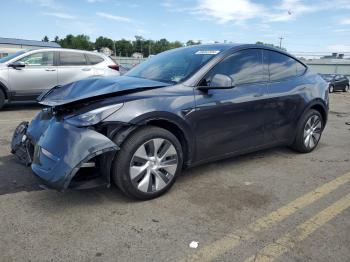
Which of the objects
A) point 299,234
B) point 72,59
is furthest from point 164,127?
point 72,59

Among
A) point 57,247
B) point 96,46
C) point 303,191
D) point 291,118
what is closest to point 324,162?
point 291,118

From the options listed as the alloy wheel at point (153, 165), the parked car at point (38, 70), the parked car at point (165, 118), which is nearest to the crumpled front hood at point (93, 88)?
the parked car at point (165, 118)

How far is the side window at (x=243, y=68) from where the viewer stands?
3982 mm

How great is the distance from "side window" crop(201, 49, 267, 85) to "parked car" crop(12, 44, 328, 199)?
1cm

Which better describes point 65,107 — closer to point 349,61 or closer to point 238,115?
point 238,115

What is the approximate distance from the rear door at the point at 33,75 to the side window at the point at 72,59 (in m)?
0.28

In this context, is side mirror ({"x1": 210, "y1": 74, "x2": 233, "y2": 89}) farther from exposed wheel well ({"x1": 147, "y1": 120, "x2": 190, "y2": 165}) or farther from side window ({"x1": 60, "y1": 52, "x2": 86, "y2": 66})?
side window ({"x1": 60, "y1": 52, "x2": 86, "y2": 66})

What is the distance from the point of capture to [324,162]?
4.87 m

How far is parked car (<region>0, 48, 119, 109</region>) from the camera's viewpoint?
8.54m

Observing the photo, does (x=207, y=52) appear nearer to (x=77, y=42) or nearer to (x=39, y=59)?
(x=39, y=59)

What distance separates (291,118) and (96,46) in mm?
128077

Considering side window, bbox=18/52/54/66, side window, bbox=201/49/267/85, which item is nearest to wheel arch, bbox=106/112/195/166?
side window, bbox=201/49/267/85

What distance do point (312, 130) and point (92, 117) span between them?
3.56m

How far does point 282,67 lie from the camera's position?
190 inches
